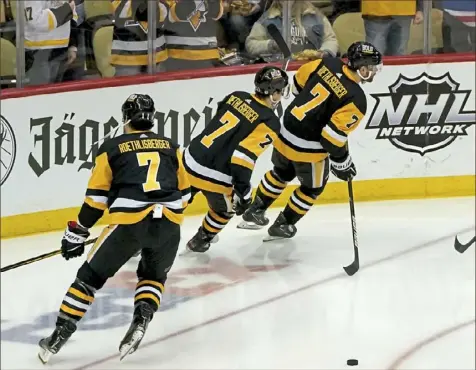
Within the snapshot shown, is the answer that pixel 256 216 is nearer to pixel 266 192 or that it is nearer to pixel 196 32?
A: pixel 266 192

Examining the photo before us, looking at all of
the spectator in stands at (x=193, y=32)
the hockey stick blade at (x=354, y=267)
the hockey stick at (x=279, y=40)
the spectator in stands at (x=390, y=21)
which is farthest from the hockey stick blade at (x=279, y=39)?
the hockey stick blade at (x=354, y=267)

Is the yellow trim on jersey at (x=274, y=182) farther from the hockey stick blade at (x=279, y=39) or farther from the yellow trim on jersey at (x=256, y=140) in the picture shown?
the hockey stick blade at (x=279, y=39)

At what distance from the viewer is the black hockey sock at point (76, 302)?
4.34 m

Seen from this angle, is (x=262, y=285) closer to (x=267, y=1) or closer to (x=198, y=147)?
(x=198, y=147)

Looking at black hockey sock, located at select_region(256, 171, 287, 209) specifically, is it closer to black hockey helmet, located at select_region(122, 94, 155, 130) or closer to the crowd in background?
the crowd in background

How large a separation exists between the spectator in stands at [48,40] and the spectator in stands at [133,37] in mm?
236

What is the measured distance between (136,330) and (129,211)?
401 mm

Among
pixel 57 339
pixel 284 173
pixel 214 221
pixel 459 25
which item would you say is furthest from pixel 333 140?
pixel 459 25

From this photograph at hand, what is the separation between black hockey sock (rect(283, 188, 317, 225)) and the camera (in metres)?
5.98

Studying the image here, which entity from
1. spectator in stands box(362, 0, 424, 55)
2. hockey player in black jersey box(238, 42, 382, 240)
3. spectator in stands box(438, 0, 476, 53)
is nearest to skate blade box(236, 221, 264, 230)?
hockey player in black jersey box(238, 42, 382, 240)

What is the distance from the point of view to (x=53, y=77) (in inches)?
242

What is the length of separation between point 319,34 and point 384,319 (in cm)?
232

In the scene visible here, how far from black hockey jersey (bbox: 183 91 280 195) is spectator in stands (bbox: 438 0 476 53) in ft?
6.28

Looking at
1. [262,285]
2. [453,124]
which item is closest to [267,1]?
[453,124]
